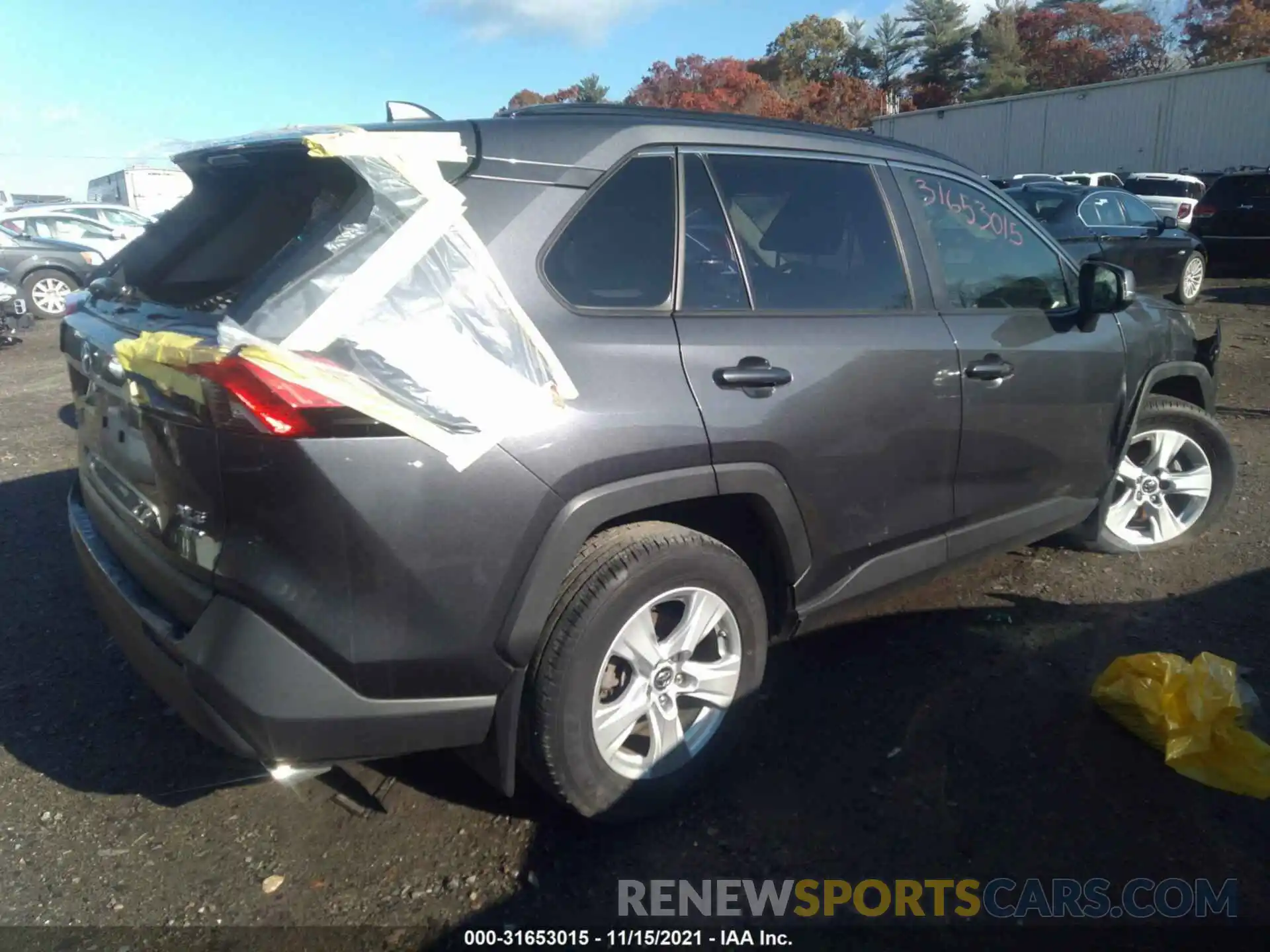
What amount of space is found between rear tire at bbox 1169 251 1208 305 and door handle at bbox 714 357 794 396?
479 inches

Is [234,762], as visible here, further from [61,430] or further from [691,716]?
[61,430]

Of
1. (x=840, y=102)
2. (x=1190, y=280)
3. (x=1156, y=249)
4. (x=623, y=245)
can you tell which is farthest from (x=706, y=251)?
(x=840, y=102)

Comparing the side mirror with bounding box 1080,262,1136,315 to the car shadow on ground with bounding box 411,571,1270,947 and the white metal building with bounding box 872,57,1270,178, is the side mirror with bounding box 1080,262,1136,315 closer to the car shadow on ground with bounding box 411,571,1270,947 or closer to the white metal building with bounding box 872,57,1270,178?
the car shadow on ground with bounding box 411,571,1270,947

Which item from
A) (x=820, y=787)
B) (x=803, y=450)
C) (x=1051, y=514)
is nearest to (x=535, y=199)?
(x=803, y=450)

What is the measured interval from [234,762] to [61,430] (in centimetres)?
529

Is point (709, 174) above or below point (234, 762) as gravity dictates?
above

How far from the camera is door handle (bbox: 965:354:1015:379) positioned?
3311mm

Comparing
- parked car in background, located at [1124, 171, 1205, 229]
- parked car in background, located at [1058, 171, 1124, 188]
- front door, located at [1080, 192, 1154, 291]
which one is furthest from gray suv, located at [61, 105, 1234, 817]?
parked car in background, located at [1124, 171, 1205, 229]

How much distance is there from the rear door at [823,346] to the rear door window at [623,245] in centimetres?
8

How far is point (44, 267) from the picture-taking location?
46.2ft

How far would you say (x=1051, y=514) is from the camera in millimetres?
3854

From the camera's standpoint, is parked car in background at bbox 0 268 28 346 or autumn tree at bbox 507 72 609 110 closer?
parked car in background at bbox 0 268 28 346

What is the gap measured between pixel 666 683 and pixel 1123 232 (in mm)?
11469

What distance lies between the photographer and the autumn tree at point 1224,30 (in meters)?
41.4
